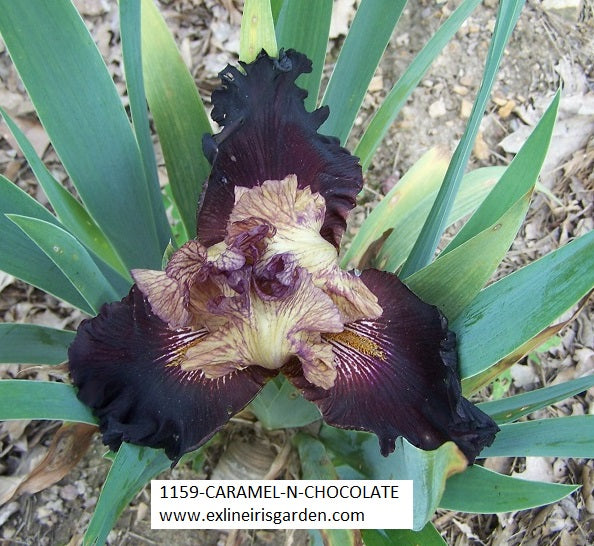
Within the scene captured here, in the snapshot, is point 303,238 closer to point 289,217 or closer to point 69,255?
point 289,217

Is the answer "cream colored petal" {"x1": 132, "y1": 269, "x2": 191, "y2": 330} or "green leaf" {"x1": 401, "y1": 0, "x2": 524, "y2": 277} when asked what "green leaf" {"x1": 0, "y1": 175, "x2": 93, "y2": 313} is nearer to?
"cream colored petal" {"x1": 132, "y1": 269, "x2": 191, "y2": 330}

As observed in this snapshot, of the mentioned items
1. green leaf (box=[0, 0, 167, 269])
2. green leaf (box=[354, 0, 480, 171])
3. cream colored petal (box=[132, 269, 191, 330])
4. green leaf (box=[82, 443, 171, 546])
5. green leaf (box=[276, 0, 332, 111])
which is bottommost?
green leaf (box=[82, 443, 171, 546])

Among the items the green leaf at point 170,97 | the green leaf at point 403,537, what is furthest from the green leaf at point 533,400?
the green leaf at point 170,97

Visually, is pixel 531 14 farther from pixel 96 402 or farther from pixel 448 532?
pixel 96 402

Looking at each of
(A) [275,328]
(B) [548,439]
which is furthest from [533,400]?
(A) [275,328]

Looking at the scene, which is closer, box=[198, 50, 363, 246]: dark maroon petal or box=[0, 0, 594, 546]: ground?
box=[198, 50, 363, 246]: dark maroon petal

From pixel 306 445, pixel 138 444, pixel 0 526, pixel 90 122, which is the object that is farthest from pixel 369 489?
pixel 0 526

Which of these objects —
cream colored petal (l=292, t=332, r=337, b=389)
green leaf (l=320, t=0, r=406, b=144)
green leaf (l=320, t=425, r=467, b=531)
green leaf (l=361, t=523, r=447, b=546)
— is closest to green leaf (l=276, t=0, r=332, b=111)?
green leaf (l=320, t=0, r=406, b=144)
